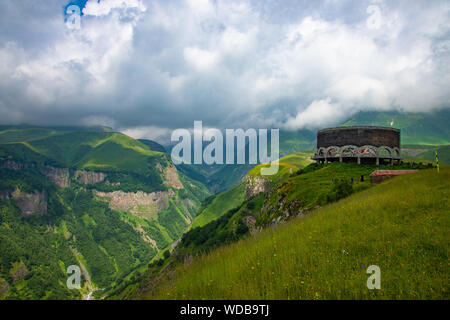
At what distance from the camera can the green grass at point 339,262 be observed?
6469mm

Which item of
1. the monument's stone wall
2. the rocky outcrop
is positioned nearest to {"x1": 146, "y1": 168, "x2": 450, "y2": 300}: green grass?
the monument's stone wall

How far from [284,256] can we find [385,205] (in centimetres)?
806

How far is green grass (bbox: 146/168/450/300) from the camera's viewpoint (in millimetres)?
6469

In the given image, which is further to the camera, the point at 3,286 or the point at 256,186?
the point at 3,286

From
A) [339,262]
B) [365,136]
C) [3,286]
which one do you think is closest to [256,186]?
[365,136]

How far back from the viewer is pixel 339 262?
7883 mm

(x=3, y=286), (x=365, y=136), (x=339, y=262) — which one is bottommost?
(x=3, y=286)

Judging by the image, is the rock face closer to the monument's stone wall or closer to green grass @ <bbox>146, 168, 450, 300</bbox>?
the monument's stone wall

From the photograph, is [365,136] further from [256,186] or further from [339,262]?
[256,186]

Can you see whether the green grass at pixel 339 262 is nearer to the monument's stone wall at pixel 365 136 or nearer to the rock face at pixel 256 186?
the monument's stone wall at pixel 365 136

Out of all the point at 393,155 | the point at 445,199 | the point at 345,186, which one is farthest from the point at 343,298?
the point at 393,155
